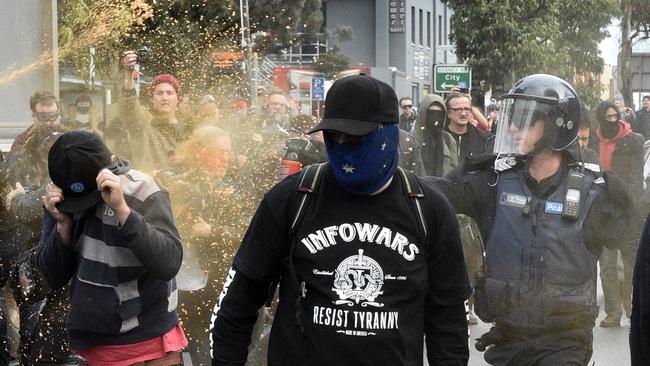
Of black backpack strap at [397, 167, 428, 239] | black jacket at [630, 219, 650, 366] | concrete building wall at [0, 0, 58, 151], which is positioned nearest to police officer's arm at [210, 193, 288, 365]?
black backpack strap at [397, 167, 428, 239]

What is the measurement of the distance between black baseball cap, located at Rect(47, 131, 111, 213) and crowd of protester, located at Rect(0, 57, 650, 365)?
1.54 metres

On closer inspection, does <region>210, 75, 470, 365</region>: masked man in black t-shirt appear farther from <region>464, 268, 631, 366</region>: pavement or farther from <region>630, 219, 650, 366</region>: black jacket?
<region>464, 268, 631, 366</region>: pavement

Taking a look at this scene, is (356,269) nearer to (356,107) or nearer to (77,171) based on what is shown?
(356,107)

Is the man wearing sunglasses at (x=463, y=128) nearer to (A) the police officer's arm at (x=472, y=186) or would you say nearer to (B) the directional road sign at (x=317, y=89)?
(A) the police officer's arm at (x=472, y=186)

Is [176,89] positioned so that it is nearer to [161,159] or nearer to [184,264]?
[161,159]

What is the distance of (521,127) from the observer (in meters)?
5.43

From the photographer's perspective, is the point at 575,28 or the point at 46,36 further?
the point at 575,28

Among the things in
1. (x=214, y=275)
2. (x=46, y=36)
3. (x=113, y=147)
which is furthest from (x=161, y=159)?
(x=46, y=36)

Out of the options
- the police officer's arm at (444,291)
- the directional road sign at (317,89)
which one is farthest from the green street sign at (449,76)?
the police officer's arm at (444,291)

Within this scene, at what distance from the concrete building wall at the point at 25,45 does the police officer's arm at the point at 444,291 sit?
8008 millimetres

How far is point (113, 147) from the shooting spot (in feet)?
28.4

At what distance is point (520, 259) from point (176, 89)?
417 cm

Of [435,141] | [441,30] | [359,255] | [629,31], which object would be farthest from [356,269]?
[441,30]

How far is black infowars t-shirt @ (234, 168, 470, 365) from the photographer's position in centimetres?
343
